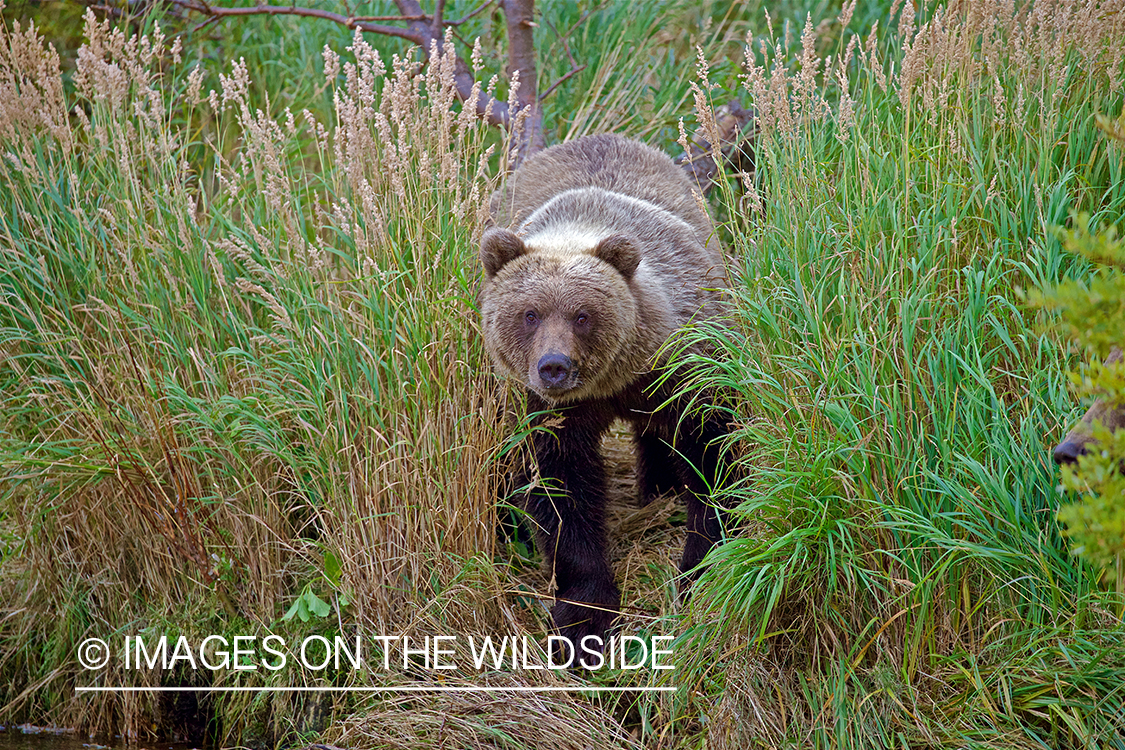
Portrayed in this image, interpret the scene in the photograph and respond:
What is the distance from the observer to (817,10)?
279 inches

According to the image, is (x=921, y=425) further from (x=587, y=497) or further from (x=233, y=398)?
(x=233, y=398)

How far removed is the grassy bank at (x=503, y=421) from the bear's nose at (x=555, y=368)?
1.16 ft

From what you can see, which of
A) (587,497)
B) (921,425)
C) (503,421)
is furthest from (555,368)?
(921,425)

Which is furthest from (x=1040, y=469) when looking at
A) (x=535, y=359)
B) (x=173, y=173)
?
(x=173, y=173)

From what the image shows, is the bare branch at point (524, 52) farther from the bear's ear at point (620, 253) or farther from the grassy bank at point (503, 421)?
the bear's ear at point (620, 253)

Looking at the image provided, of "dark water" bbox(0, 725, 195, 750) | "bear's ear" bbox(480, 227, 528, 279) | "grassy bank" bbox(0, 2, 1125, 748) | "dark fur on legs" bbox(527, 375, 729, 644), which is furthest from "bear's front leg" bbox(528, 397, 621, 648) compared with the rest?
"dark water" bbox(0, 725, 195, 750)

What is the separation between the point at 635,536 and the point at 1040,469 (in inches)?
89.1

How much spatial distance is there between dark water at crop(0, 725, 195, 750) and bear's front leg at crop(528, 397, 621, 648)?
1676mm

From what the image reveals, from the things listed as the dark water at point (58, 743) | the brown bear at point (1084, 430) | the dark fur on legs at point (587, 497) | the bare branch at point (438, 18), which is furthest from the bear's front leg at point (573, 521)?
the bare branch at point (438, 18)

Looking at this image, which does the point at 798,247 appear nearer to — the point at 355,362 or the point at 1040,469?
the point at 1040,469

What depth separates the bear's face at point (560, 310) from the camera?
3.97 metres

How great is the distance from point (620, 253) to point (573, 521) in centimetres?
109

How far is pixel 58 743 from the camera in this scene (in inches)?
170

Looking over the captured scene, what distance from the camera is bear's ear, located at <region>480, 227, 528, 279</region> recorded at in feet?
13.6
